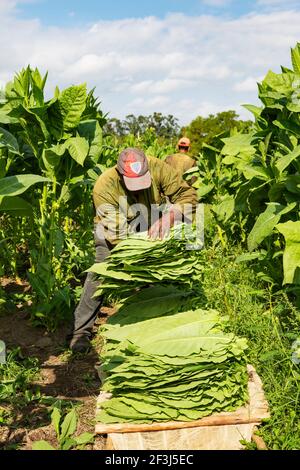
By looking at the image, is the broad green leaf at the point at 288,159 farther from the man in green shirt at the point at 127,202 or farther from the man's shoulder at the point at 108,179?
the man's shoulder at the point at 108,179

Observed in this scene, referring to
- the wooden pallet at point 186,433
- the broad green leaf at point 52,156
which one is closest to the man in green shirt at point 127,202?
the broad green leaf at point 52,156

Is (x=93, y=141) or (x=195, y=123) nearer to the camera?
(x=93, y=141)

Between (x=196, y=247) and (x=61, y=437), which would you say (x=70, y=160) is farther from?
(x=61, y=437)

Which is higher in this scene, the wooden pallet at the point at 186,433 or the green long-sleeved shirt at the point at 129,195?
the green long-sleeved shirt at the point at 129,195

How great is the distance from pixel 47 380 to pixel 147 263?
4.18 feet

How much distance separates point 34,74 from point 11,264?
1768 millimetres

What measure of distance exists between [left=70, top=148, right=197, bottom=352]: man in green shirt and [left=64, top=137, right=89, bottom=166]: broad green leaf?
23 centimetres

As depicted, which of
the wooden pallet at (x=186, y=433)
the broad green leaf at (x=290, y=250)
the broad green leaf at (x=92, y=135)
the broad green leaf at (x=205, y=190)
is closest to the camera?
the wooden pallet at (x=186, y=433)

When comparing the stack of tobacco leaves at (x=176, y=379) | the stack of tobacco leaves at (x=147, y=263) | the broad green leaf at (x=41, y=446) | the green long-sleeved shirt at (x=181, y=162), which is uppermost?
the green long-sleeved shirt at (x=181, y=162)

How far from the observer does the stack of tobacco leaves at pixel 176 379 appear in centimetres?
257

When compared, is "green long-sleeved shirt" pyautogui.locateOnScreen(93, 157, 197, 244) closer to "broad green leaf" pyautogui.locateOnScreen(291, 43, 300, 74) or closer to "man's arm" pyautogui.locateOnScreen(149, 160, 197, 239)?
"man's arm" pyautogui.locateOnScreen(149, 160, 197, 239)

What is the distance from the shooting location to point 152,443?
2568 millimetres

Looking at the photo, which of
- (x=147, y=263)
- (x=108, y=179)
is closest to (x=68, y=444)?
(x=147, y=263)

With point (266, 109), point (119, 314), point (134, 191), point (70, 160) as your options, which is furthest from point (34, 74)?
point (119, 314)
